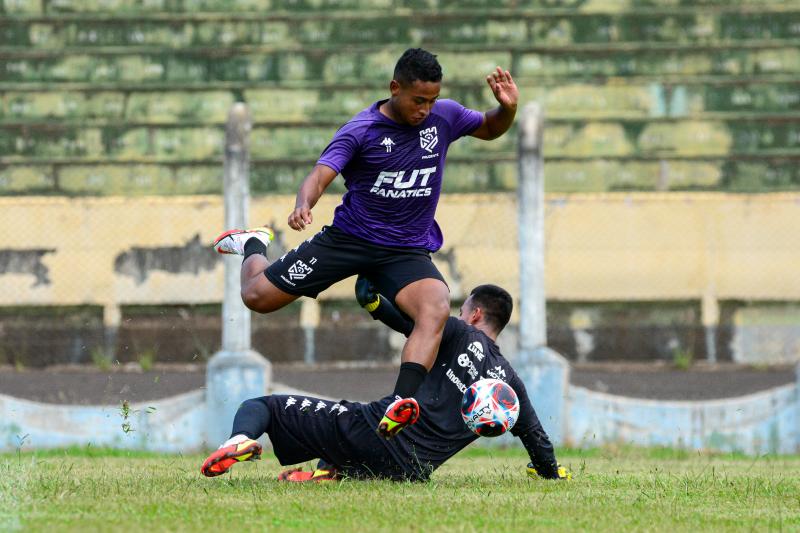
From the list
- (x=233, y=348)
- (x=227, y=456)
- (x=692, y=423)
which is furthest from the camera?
→ (x=692, y=423)

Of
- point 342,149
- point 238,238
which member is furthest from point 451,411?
point 238,238

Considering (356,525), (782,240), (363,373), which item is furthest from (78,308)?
(356,525)

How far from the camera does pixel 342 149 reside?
6672mm

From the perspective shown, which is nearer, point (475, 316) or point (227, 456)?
point (227, 456)

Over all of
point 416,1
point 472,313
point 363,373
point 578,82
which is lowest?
point 363,373

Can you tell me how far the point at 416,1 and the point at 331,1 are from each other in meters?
1.00

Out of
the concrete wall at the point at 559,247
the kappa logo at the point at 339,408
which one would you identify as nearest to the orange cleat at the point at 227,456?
the kappa logo at the point at 339,408

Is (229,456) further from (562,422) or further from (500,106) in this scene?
(562,422)

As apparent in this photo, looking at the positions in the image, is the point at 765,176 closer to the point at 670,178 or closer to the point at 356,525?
the point at 670,178

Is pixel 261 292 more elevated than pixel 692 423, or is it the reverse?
pixel 261 292

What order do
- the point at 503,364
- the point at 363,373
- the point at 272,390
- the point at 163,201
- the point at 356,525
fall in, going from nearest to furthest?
the point at 356,525 → the point at 503,364 → the point at 272,390 → the point at 363,373 → the point at 163,201

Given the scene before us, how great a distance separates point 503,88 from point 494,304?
1172 mm

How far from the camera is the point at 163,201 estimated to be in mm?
13516

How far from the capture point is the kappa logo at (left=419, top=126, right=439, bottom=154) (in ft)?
22.4
